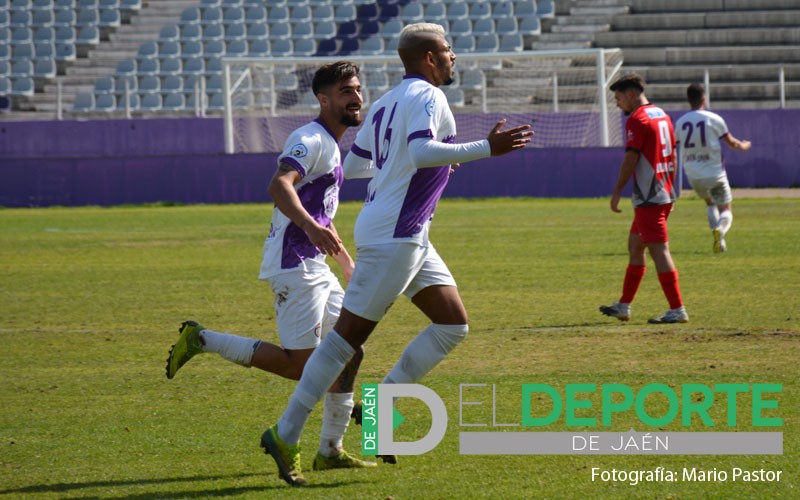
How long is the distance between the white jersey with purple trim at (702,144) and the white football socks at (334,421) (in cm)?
1157

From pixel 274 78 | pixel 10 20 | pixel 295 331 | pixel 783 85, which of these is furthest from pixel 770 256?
pixel 10 20

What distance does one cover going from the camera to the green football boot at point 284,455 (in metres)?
5.74

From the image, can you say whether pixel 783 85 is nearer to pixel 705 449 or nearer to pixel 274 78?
pixel 274 78

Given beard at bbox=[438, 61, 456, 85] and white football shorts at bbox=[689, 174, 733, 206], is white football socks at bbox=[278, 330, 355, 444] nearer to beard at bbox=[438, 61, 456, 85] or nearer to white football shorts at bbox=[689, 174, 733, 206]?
beard at bbox=[438, 61, 456, 85]

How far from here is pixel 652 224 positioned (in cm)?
1093

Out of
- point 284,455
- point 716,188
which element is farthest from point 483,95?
point 284,455

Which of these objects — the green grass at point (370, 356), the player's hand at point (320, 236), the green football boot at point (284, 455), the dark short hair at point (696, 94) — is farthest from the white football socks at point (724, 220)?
the green football boot at point (284, 455)

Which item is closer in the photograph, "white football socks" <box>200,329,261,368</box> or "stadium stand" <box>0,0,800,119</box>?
"white football socks" <box>200,329,261,368</box>

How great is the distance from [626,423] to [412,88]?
7.39ft

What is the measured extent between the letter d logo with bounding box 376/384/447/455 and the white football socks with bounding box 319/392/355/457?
6.5 inches

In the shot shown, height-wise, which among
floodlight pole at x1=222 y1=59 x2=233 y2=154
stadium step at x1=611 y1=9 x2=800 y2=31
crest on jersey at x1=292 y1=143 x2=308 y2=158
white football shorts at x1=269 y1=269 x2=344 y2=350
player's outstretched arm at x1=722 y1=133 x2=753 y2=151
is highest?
stadium step at x1=611 y1=9 x2=800 y2=31

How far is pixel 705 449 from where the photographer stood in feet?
20.5

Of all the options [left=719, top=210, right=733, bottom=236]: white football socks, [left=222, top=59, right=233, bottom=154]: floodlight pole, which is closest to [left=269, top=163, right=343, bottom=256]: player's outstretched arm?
[left=719, top=210, right=733, bottom=236]: white football socks

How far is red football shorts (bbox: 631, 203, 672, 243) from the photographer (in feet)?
35.9
